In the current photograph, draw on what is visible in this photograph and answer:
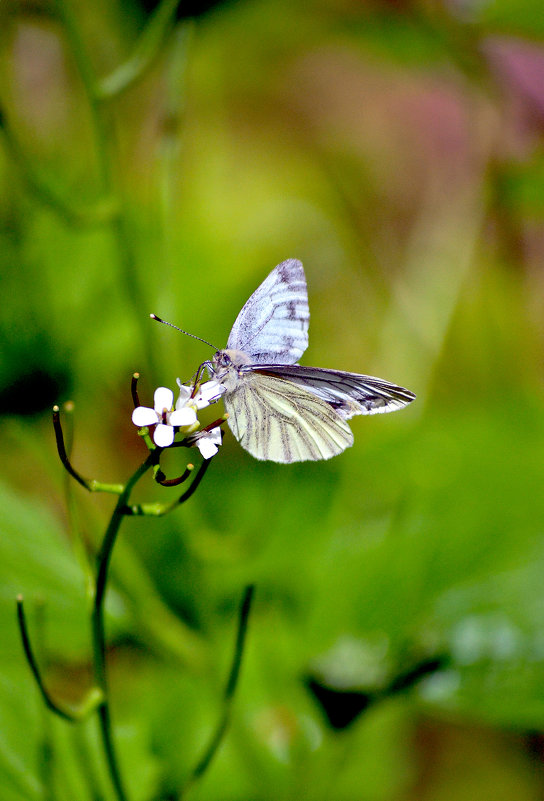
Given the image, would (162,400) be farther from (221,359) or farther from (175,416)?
(221,359)

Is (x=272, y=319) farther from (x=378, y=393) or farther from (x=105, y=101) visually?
(x=105, y=101)

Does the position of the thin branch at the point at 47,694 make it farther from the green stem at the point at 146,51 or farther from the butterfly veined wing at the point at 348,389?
the green stem at the point at 146,51

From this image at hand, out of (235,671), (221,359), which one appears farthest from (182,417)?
(235,671)

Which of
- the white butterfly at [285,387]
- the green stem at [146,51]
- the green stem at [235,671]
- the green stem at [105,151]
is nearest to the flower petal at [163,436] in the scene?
the white butterfly at [285,387]

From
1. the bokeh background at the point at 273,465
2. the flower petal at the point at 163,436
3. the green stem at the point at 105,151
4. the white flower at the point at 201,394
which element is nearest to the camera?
the flower petal at the point at 163,436

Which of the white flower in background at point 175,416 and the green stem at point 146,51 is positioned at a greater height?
the green stem at point 146,51

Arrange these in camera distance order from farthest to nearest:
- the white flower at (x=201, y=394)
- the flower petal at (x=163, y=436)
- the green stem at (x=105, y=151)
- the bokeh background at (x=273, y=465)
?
the bokeh background at (x=273, y=465) < the green stem at (x=105, y=151) < the white flower at (x=201, y=394) < the flower petal at (x=163, y=436)

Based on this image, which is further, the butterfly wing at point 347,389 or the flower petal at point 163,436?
the butterfly wing at point 347,389
